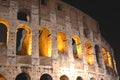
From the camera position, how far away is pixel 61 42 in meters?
17.0

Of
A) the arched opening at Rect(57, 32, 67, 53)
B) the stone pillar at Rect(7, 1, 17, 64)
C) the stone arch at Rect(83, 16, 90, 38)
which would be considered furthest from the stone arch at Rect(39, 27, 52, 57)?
the stone arch at Rect(83, 16, 90, 38)

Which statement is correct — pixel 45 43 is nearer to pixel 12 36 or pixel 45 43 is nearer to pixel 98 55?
pixel 12 36

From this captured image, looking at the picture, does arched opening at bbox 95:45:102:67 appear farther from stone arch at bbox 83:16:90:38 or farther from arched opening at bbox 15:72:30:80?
arched opening at bbox 15:72:30:80

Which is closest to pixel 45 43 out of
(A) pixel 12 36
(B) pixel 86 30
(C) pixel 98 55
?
(A) pixel 12 36

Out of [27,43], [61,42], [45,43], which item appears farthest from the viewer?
[61,42]

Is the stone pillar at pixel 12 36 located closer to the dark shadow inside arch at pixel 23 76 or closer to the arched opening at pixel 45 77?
the dark shadow inside arch at pixel 23 76

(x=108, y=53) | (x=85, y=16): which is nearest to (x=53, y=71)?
(x=85, y=16)

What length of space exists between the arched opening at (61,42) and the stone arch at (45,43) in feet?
4.25

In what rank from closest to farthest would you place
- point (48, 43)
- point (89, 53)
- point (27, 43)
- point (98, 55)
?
point (48, 43) < point (27, 43) < point (89, 53) < point (98, 55)

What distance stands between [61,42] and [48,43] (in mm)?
1754

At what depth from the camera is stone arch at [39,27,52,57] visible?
15384mm

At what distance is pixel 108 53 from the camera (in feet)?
76.0

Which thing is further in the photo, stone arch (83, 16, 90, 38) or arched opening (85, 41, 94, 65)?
stone arch (83, 16, 90, 38)

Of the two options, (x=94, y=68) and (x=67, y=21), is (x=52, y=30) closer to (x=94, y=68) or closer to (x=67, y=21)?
(x=67, y=21)
